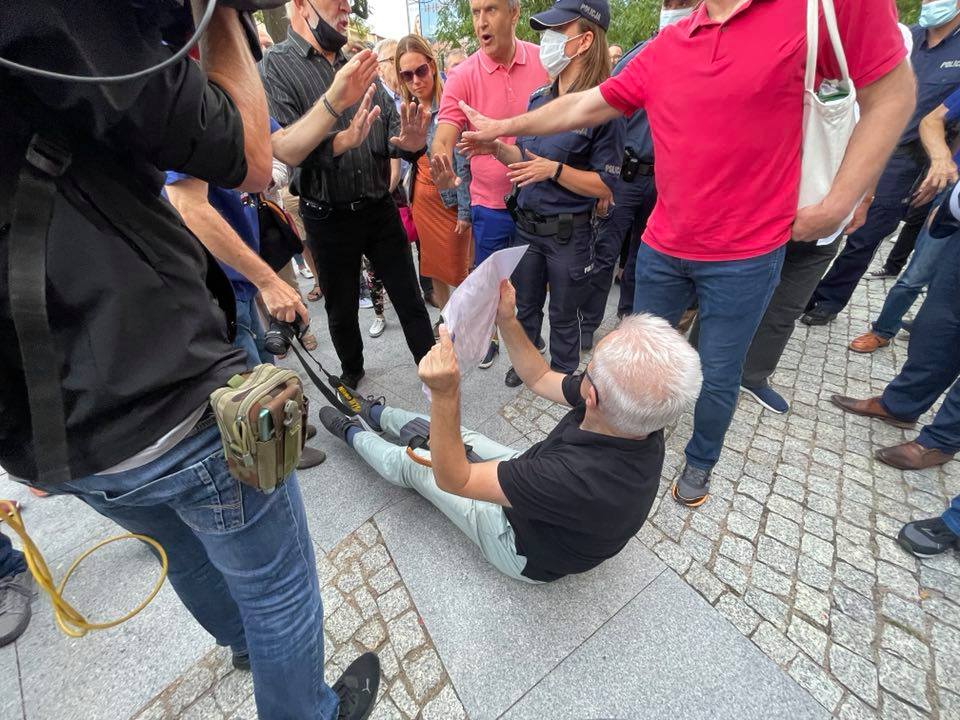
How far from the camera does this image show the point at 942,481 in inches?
93.4

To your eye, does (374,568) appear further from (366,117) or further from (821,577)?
(366,117)

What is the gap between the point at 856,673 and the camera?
1593mm

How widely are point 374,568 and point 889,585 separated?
2147 millimetres

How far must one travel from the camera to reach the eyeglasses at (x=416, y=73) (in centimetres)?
329

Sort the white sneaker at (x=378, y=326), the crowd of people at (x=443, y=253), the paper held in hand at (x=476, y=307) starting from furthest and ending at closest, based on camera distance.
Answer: the white sneaker at (x=378, y=326)
the paper held in hand at (x=476, y=307)
the crowd of people at (x=443, y=253)

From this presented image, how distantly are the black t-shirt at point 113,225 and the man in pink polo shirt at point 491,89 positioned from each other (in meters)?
2.27

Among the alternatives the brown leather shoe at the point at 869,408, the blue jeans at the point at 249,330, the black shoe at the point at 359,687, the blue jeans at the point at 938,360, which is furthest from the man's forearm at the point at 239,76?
the brown leather shoe at the point at 869,408

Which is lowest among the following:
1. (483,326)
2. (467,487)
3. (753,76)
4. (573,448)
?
(467,487)

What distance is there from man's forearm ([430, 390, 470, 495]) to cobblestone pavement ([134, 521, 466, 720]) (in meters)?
0.74

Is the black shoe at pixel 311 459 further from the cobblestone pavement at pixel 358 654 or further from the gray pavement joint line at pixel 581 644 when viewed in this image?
the gray pavement joint line at pixel 581 644

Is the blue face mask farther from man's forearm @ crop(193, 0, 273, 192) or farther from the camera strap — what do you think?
the camera strap

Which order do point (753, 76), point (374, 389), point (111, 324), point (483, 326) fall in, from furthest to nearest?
point (374, 389) → point (483, 326) → point (753, 76) → point (111, 324)

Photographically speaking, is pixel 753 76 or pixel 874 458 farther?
pixel 874 458

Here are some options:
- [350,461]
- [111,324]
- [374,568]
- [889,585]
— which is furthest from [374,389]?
[889,585]
